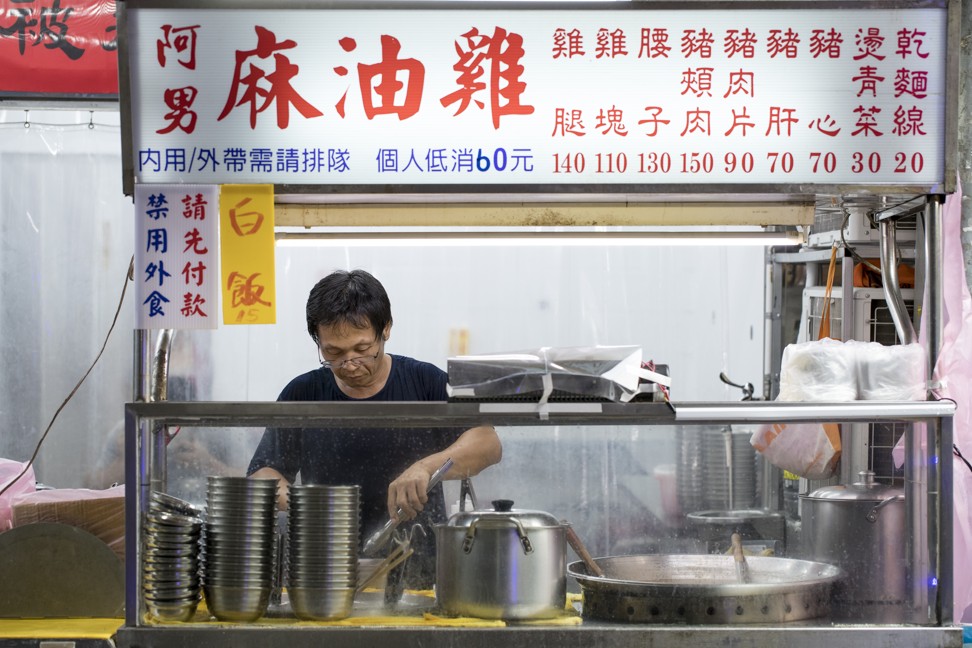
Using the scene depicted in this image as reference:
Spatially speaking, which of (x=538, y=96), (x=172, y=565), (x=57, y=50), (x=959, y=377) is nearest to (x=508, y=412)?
(x=538, y=96)

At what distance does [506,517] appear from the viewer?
6.92 ft

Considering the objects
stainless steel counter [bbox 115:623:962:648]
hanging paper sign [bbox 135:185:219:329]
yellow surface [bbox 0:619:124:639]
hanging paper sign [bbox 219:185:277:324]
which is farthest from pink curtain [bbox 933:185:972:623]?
yellow surface [bbox 0:619:124:639]

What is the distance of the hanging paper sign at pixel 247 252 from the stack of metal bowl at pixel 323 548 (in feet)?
1.39

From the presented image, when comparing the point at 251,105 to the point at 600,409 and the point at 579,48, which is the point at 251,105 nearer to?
the point at 579,48

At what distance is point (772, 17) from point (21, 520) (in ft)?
7.41

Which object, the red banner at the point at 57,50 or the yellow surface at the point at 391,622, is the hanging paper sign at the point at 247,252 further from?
the red banner at the point at 57,50

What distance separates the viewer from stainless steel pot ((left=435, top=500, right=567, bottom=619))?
83.1 inches

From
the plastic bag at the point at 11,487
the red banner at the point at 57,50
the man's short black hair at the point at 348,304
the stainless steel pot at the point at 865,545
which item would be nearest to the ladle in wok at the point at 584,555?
the stainless steel pot at the point at 865,545

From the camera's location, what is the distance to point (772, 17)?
2207mm

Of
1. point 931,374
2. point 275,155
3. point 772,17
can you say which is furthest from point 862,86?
point 275,155

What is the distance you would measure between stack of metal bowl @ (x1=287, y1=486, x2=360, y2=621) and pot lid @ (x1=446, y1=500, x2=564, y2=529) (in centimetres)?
23

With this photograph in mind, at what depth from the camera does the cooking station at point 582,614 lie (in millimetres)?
2125

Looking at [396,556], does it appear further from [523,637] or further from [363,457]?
[523,637]

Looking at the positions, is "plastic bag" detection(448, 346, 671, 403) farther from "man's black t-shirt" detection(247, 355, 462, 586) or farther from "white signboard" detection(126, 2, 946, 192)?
"white signboard" detection(126, 2, 946, 192)
